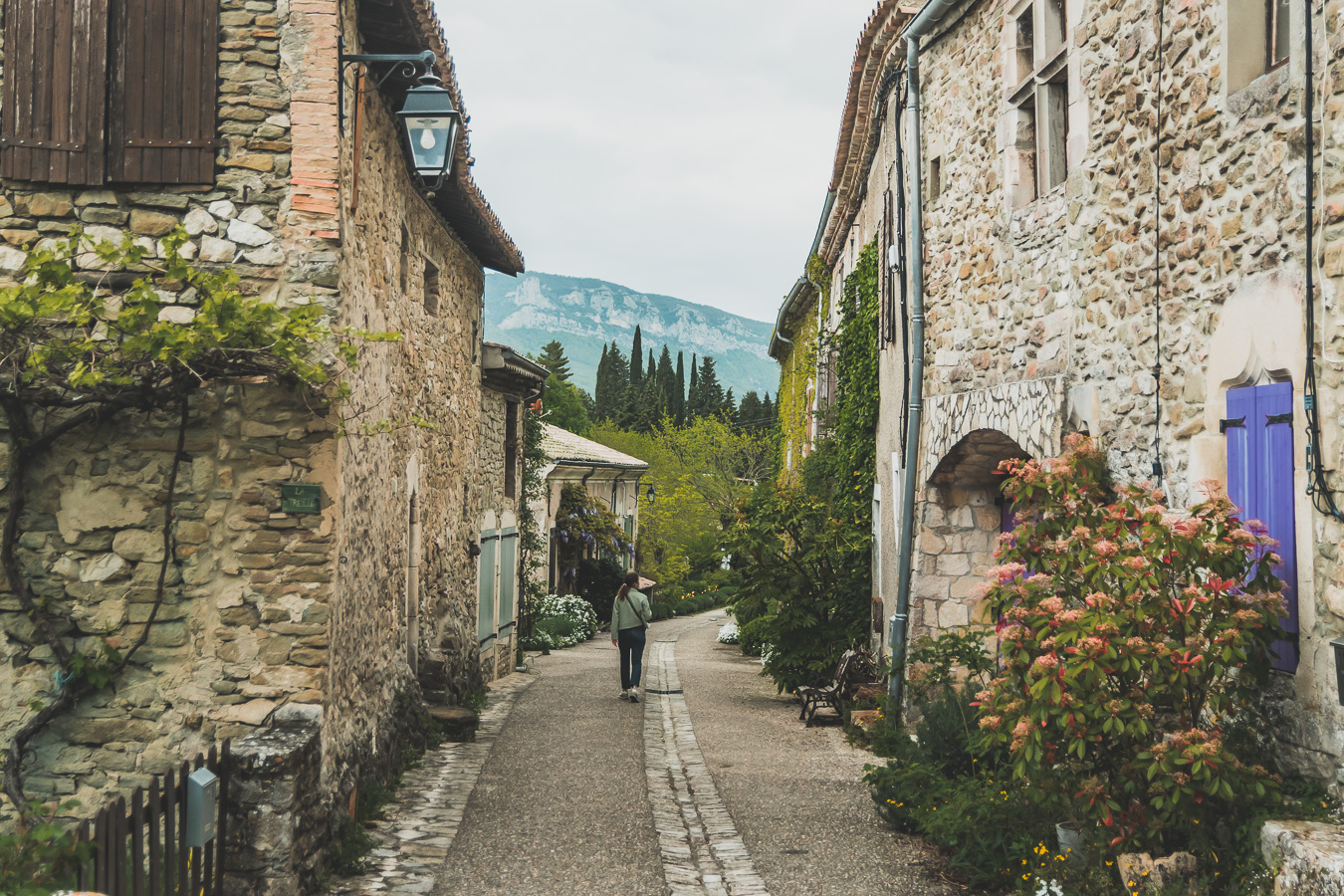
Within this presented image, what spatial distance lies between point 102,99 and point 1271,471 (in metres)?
5.92

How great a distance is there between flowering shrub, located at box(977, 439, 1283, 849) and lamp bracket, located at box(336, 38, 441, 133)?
418cm

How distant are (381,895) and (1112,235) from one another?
516 centimetres

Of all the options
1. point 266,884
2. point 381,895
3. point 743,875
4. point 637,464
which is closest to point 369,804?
point 381,895

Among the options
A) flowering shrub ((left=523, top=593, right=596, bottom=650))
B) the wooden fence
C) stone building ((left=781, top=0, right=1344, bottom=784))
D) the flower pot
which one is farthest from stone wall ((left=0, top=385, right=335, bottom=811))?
flowering shrub ((left=523, top=593, right=596, bottom=650))

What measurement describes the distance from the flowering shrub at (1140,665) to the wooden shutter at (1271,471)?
0.09 m

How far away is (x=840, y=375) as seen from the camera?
43.0 feet

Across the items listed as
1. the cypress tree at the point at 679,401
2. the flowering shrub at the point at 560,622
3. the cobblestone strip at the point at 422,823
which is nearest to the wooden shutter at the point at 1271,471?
the cobblestone strip at the point at 422,823

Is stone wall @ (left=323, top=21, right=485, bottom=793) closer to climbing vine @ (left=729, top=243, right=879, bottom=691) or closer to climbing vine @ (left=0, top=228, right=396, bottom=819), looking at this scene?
climbing vine @ (left=0, top=228, right=396, bottom=819)

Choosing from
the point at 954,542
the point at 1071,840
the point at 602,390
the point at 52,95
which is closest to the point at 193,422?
the point at 52,95

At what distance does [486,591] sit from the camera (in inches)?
496

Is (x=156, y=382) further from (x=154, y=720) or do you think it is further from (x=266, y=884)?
(x=266, y=884)

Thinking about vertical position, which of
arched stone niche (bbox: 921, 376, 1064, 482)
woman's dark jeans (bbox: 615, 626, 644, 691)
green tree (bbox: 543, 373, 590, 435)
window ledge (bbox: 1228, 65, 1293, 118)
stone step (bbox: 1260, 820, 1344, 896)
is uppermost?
green tree (bbox: 543, 373, 590, 435)

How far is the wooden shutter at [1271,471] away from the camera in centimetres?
416

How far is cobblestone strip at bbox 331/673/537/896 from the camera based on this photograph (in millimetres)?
5402
